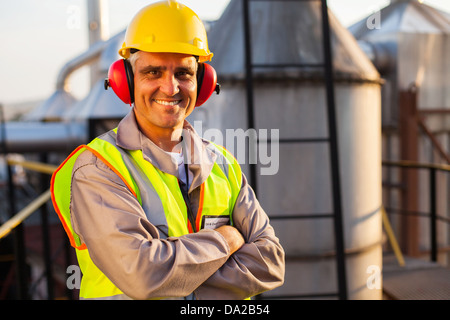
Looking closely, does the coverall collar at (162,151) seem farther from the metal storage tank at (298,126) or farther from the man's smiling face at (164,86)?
the metal storage tank at (298,126)

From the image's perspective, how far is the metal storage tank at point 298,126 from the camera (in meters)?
4.16

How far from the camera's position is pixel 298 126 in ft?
13.7

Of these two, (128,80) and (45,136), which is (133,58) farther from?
(45,136)

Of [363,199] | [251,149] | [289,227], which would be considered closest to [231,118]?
[251,149]

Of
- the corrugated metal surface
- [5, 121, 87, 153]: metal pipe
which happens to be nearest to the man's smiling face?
the corrugated metal surface

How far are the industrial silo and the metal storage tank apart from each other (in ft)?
8.47

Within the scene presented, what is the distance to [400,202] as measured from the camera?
6973 mm

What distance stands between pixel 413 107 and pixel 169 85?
619cm

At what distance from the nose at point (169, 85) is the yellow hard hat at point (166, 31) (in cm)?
9
